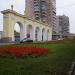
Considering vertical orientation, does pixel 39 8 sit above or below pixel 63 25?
above

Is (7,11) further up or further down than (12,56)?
further up

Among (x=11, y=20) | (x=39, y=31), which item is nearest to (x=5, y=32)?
(x=11, y=20)

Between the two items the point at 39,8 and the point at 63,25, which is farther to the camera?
the point at 63,25

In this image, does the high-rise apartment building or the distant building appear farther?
the distant building

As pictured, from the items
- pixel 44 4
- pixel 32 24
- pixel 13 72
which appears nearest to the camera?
pixel 13 72

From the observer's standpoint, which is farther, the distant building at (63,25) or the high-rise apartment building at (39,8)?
the distant building at (63,25)

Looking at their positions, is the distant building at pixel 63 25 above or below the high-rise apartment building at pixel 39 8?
below

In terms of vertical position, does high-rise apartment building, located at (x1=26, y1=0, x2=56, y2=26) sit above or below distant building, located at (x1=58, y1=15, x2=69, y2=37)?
above

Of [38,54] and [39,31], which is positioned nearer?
[38,54]

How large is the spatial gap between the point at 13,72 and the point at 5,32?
37.8m

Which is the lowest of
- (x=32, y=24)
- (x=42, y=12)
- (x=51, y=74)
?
(x=51, y=74)

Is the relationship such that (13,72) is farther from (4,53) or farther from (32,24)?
(32,24)

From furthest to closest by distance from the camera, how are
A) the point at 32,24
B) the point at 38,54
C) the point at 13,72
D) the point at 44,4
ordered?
the point at 44,4 → the point at 32,24 → the point at 38,54 → the point at 13,72

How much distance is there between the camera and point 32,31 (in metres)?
55.2
